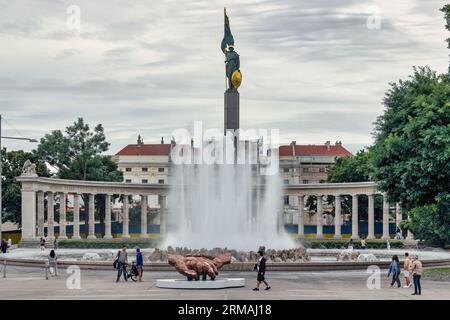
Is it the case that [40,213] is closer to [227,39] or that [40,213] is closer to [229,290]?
[227,39]

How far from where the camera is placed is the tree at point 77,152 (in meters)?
129

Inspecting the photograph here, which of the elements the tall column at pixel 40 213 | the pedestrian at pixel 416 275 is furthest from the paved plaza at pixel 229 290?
the tall column at pixel 40 213

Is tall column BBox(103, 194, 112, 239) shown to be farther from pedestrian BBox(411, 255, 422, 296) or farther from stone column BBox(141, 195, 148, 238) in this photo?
pedestrian BBox(411, 255, 422, 296)

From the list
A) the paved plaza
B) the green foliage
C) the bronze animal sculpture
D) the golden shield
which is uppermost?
the golden shield

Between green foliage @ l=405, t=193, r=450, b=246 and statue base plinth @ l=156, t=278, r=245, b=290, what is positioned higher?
green foliage @ l=405, t=193, r=450, b=246

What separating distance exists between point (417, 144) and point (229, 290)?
1859 centimetres

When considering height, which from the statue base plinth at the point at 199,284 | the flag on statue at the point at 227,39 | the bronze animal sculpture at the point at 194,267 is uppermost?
the flag on statue at the point at 227,39

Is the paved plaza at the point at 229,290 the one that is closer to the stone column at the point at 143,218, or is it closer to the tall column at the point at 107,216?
the tall column at the point at 107,216

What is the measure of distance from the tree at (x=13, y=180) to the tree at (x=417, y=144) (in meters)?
69.5

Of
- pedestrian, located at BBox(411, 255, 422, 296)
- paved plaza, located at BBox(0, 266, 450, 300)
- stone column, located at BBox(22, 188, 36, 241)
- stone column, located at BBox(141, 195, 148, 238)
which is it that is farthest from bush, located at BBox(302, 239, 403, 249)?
pedestrian, located at BBox(411, 255, 422, 296)

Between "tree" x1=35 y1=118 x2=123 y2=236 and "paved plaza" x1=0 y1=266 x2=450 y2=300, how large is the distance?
73.9 metres

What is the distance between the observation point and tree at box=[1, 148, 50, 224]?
117938 mm
